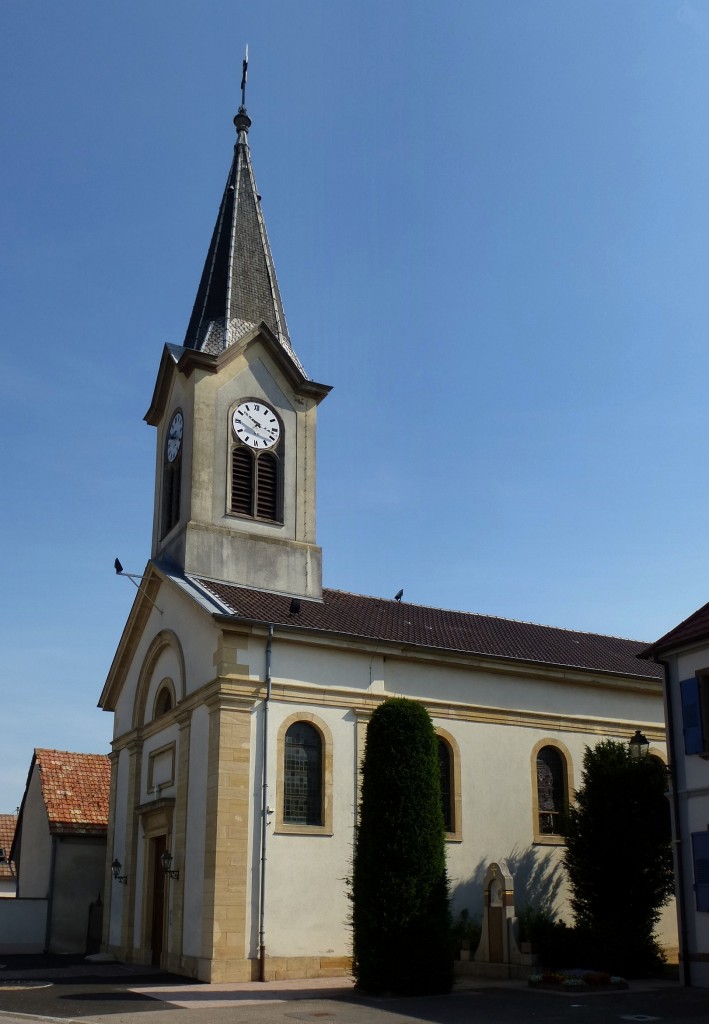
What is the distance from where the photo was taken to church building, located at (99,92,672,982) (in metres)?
23.2

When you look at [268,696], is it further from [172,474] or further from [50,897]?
[50,897]

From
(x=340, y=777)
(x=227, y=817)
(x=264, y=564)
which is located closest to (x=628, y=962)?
(x=340, y=777)

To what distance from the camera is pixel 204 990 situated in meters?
20.2

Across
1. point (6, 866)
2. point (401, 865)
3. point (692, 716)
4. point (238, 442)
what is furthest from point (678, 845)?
point (6, 866)

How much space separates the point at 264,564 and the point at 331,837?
8556 mm

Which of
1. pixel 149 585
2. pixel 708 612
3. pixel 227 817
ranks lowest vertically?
pixel 227 817

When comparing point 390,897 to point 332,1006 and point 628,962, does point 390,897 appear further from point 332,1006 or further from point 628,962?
point 628,962

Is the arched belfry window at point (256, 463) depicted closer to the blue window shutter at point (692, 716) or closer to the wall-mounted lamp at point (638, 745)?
the wall-mounted lamp at point (638, 745)

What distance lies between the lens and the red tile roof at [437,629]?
86.5 feet

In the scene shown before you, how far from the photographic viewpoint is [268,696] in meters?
24.2

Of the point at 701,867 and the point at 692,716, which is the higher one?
the point at 692,716

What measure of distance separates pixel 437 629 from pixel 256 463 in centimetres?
711

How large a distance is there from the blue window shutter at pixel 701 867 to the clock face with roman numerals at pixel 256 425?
1645 centimetres

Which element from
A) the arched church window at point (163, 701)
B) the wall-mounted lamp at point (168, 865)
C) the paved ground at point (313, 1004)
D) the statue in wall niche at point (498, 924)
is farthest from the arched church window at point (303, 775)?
the arched church window at point (163, 701)
